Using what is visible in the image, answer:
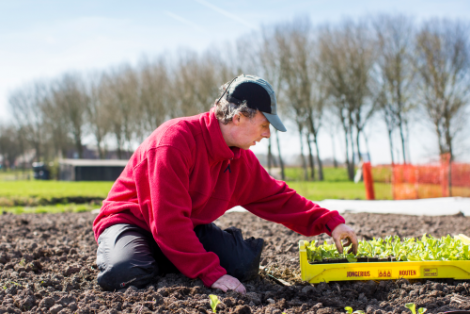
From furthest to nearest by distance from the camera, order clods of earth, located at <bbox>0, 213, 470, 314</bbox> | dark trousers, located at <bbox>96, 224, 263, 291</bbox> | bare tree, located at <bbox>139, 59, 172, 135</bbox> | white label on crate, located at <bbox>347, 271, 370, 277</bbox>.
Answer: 1. bare tree, located at <bbox>139, 59, 172, 135</bbox>
2. white label on crate, located at <bbox>347, 271, 370, 277</bbox>
3. dark trousers, located at <bbox>96, 224, 263, 291</bbox>
4. clods of earth, located at <bbox>0, 213, 470, 314</bbox>

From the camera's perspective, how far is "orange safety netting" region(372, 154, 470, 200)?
10656mm

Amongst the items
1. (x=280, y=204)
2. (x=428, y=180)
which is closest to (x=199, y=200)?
(x=280, y=204)

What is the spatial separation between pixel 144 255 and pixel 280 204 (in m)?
1.04

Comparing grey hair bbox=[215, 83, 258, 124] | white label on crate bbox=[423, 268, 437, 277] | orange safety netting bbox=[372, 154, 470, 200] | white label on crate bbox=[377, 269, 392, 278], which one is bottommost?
orange safety netting bbox=[372, 154, 470, 200]

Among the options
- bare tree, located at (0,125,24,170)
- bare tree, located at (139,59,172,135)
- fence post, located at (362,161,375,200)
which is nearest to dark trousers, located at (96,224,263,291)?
fence post, located at (362,161,375,200)

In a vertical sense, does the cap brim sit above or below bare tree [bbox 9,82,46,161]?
below

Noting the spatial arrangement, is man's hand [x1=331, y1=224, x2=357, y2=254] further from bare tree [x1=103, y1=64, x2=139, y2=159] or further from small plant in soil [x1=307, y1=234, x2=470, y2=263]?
bare tree [x1=103, y1=64, x2=139, y2=159]

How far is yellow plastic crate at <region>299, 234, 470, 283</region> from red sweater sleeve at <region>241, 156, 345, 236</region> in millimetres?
339

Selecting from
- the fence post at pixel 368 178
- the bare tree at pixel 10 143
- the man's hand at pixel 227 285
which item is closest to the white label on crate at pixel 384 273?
the man's hand at pixel 227 285

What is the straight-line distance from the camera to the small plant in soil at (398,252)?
2438 mm

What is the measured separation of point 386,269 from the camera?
2305mm

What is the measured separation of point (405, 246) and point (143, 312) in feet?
6.27

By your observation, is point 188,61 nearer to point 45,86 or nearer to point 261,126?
point 45,86

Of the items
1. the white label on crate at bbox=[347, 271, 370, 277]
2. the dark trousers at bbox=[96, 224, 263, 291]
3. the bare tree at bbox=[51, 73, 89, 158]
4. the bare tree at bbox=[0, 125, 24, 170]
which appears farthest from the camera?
the bare tree at bbox=[0, 125, 24, 170]
